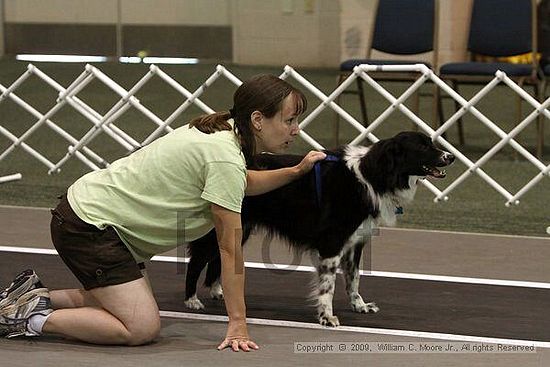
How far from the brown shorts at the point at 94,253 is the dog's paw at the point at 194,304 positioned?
550 mm

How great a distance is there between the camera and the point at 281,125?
357cm

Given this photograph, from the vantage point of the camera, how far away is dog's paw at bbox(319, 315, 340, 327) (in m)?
3.87

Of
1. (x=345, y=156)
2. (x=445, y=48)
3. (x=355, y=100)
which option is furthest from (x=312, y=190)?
(x=445, y=48)

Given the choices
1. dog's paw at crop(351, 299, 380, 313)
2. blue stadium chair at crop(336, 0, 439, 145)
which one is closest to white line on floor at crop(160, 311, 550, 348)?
dog's paw at crop(351, 299, 380, 313)

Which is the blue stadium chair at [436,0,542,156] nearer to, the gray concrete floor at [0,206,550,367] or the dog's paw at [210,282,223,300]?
the gray concrete floor at [0,206,550,367]

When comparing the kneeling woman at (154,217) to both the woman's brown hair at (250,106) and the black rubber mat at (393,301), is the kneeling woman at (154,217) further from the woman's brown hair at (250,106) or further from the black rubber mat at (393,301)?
the black rubber mat at (393,301)

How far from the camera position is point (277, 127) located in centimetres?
357

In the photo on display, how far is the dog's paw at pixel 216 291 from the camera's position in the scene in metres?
4.21

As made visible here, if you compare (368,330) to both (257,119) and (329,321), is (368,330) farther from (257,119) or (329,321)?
(257,119)

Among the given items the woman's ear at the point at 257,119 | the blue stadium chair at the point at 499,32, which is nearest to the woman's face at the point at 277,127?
the woman's ear at the point at 257,119

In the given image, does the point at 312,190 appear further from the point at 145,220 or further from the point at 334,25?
the point at 334,25

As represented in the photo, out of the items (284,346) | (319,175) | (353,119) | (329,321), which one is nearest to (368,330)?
(329,321)

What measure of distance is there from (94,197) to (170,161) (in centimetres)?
26

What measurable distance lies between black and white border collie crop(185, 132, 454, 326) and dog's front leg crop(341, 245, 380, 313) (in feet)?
0.23
